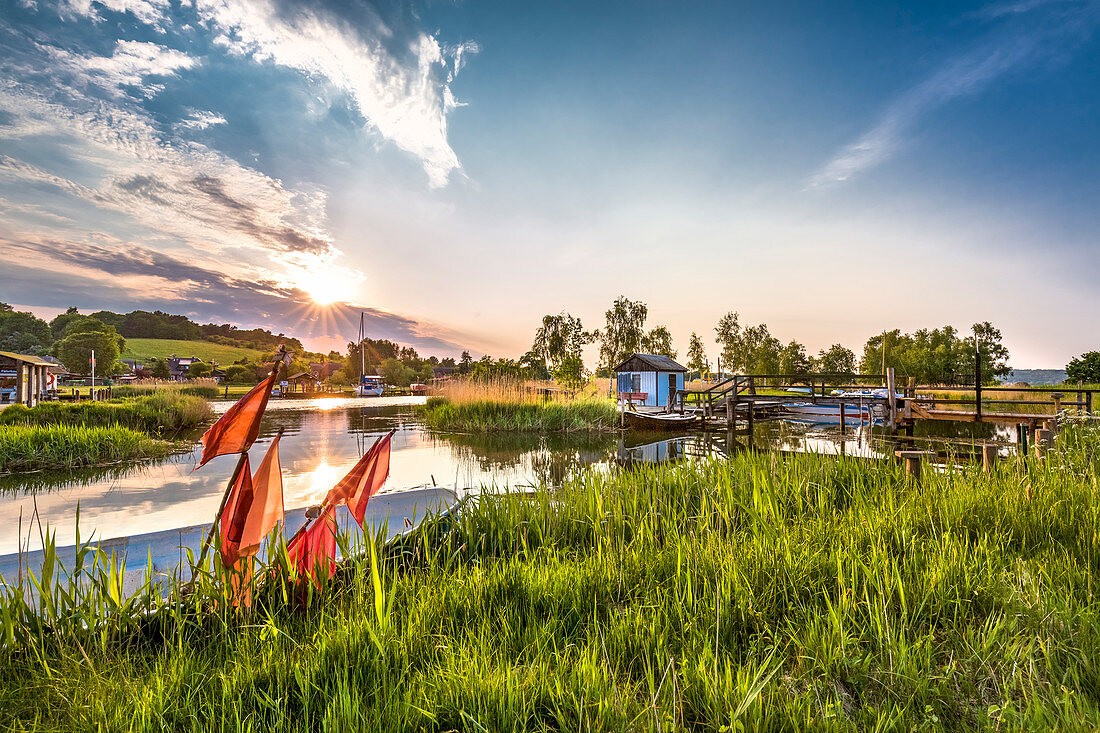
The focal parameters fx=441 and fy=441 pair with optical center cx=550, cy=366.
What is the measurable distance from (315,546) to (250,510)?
0.34 m

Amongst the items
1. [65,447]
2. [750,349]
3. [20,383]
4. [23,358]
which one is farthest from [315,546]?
[750,349]

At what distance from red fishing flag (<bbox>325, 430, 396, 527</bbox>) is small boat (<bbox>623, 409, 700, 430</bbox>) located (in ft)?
53.4

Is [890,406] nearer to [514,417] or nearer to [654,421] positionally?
[654,421]

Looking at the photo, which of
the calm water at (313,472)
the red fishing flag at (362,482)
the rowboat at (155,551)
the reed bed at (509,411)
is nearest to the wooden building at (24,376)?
the calm water at (313,472)

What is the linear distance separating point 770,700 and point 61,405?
46.6 feet

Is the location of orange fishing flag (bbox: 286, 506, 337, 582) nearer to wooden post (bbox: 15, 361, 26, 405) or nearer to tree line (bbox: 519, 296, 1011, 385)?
wooden post (bbox: 15, 361, 26, 405)

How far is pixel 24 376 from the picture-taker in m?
15.0

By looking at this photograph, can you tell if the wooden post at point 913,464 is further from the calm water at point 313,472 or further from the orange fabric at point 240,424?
the orange fabric at point 240,424

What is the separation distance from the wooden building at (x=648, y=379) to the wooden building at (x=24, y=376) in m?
23.6

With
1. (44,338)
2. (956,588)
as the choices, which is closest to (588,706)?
(956,588)

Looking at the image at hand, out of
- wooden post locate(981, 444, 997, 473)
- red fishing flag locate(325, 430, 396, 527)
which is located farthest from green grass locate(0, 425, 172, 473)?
wooden post locate(981, 444, 997, 473)

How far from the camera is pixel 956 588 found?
2.02m

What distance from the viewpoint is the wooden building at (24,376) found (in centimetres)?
1464

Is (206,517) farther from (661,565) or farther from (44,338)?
(44,338)
